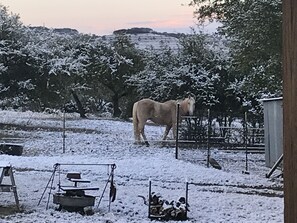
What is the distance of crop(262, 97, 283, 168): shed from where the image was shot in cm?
1209

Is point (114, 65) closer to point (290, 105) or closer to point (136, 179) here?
point (136, 179)

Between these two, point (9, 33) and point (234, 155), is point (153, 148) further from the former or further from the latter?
point (9, 33)

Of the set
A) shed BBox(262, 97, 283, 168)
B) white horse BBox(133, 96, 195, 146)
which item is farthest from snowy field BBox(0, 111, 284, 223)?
white horse BBox(133, 96, 195, 146)

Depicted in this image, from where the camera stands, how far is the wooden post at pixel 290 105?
3.05 ft

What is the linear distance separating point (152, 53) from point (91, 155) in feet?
32.1

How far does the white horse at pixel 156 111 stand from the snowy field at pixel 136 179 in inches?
24.8

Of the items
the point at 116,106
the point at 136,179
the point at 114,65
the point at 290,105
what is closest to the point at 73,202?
the point at 136,179

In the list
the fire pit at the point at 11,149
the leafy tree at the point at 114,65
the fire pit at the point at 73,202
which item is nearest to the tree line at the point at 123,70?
the leafy tree at the point at 114,65

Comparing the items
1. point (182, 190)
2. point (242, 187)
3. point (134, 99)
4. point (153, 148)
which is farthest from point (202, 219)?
point (134, 99)

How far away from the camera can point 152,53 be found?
2208 centimetres

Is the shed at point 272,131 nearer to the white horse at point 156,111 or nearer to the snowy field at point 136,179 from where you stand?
the snowy field at point 136,179

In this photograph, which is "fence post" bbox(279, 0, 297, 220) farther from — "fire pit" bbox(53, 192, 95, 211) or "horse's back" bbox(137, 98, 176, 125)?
"horse's back" bbox(137, 98, 176, 125)

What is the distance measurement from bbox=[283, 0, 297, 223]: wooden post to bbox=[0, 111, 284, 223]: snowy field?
5372mm

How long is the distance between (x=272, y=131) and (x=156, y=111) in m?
4.78
